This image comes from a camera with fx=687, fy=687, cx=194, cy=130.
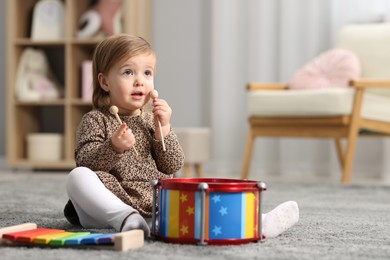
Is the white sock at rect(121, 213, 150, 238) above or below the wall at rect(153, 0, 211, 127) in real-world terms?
below

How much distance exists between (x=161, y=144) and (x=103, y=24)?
8.19 feet

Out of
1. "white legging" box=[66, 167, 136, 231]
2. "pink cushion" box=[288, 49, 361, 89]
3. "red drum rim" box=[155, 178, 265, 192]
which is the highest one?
"pink cushion" box=[288, 49, 361, 89]

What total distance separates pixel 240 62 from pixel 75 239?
9.74 feet

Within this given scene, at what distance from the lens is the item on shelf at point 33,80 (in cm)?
383

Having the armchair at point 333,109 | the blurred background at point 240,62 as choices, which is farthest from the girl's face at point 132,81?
the blurred background at point 240,62

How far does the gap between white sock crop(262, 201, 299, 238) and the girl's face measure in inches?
14.2

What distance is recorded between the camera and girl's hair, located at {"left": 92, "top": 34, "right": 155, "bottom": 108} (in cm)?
143

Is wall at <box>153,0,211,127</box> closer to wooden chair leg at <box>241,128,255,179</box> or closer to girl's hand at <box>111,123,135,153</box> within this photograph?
wooden chair leg at <box>241,128,255,179</box>

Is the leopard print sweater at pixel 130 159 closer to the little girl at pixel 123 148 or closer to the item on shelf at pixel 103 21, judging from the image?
the little girl at pixel 123 148

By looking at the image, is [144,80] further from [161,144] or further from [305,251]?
[305,251]

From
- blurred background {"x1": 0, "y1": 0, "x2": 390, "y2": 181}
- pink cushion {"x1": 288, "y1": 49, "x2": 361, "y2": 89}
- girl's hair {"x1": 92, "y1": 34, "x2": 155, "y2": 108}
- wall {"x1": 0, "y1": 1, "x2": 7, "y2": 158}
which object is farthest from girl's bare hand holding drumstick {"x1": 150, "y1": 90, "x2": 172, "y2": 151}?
wall {"x1": 0, "y1": 1, "x2": 7, "y2": 158}

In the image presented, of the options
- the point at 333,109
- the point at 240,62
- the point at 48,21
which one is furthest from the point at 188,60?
the point at 333,109

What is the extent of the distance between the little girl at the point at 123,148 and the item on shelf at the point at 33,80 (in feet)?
7.93

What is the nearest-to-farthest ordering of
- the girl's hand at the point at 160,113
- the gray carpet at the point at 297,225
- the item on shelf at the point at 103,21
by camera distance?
the gray carpet at the point at 297,225, the girl's hand at the point at 160,113, the item on shelf at the point at 103,21
